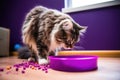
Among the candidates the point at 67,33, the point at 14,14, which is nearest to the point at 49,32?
the point at 67,33

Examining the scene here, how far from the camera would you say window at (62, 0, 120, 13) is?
6.31 feet

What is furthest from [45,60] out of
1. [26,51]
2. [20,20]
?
[20,20]

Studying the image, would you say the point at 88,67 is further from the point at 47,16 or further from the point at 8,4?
the point at 8,4

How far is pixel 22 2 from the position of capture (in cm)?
277

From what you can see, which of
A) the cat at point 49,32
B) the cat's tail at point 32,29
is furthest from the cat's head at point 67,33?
the cat's tail at point 32,29

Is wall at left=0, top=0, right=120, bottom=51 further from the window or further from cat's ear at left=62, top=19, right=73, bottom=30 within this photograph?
cat's ear at left=62, top=19, right=73, bottom=30

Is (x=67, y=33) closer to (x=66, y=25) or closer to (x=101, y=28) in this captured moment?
(x=66, y=25)

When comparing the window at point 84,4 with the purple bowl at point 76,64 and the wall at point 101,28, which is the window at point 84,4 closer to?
the wall at point 101,28

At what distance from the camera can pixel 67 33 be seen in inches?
51.8

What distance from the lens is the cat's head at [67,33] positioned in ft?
4.26

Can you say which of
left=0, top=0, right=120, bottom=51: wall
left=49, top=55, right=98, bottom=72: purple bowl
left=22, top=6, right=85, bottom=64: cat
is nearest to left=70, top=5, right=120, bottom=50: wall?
left=0, top=0, right=120, bottom=51: wall

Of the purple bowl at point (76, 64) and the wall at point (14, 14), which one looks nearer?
the purple bowl at point (76, 64)

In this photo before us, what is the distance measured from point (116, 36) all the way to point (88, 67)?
39.4 inches

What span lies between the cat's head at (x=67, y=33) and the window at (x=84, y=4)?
74cm
